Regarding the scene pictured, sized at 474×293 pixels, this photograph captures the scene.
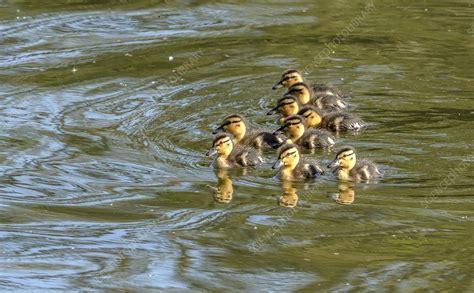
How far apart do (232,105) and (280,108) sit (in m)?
0.32

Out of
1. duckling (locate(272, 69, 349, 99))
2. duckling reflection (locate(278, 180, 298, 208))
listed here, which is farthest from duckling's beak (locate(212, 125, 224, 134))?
duckling (locate(272, 69, 349, 99))

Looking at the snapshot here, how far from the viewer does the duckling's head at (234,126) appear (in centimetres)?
711

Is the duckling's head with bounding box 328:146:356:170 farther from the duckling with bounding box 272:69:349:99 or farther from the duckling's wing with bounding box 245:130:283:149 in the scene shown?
the duckling with bounding box 272:69:349:99

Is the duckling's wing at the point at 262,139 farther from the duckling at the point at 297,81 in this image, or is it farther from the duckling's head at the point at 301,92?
the duckling at the point at 297,81

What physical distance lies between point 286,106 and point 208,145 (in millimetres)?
830

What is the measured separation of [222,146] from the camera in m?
6.71

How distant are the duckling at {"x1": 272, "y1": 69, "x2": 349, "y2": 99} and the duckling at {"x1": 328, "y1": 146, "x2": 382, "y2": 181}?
1.47 metres

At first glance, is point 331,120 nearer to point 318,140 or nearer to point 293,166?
point 318,140

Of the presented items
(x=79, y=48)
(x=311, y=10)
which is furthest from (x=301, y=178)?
(x=311, y=10)

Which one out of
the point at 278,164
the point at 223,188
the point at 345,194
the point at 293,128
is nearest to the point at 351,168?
the point at 345,194

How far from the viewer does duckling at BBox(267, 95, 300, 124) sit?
7.66 m

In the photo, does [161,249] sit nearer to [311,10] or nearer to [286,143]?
[286,143]

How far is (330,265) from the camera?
504cm

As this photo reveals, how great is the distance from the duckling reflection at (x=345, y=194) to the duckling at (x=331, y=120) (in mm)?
983
